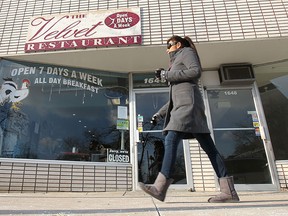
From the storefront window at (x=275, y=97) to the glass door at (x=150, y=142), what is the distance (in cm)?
212

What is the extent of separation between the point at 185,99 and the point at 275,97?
4.22 metres

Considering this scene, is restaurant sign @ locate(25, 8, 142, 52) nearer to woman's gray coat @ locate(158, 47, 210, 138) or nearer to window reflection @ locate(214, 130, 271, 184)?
woman's gray coat @ locate(158, 47, 210, 138)

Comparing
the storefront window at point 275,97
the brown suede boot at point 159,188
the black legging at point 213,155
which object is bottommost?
the brown suede boot at point 159,188

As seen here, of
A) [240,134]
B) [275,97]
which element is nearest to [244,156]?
[240,134]

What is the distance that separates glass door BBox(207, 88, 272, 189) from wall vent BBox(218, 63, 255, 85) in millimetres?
227

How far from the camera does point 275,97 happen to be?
593cm

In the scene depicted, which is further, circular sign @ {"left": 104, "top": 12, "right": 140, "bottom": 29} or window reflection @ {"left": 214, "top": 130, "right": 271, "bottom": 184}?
circular sign @ {"left": 104, "top": 12, "right": 140, "bottom": 29}

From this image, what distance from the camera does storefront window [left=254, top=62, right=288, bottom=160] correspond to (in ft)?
18.2

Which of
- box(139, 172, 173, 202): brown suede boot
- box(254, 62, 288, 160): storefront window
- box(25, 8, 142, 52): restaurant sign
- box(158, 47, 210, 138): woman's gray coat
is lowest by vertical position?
box(139, 172, 173, 202): brown suede boot

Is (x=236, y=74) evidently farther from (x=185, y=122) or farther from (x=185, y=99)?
(x=185, y=122)

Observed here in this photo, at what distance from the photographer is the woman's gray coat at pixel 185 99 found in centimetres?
252

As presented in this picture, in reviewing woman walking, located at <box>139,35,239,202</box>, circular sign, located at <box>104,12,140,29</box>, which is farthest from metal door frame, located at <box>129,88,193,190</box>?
woman walking, located at <box>139,35,239,202</box>

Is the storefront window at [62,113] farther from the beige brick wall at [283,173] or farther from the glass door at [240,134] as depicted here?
the beige brick wall at [283,173]

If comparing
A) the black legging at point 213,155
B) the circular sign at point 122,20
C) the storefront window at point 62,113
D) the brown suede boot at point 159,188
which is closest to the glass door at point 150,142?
the storefront window at point 62,113
